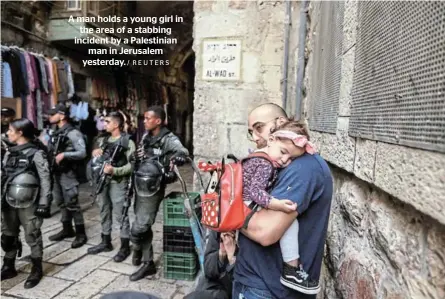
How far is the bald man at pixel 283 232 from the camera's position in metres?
1.32

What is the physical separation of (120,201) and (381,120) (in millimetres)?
3564

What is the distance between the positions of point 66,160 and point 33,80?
286 cm

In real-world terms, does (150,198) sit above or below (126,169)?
below

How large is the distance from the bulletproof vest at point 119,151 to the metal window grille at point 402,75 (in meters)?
3.11

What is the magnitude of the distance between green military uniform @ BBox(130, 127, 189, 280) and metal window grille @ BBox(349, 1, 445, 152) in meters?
2.26

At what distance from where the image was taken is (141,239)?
12.0 feet

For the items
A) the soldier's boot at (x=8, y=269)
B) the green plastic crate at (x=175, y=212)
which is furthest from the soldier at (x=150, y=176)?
the soldier's boot at (x=8, y=269)

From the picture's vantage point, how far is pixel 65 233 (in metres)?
4.75

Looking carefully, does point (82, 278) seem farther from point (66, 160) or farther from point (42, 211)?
point (66, 160)

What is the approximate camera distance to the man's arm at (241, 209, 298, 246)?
4.31 ft

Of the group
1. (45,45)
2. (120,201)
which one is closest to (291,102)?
(120,201)

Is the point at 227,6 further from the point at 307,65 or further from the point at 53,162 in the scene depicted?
the point at 53,162

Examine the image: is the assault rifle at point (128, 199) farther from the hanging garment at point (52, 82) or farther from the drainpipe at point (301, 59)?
the hanging garment at point (52, 82)

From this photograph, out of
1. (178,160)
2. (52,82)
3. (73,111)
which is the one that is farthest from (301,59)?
(73,111)
